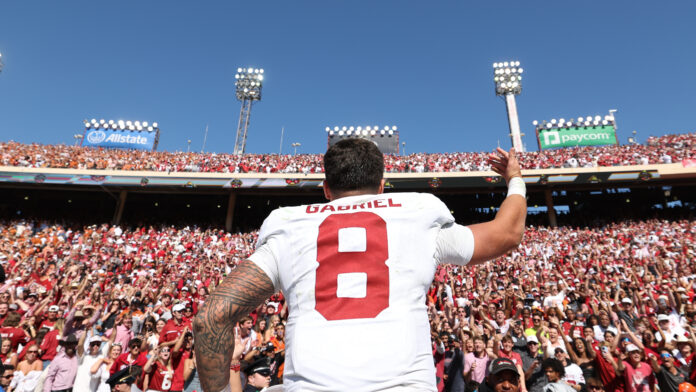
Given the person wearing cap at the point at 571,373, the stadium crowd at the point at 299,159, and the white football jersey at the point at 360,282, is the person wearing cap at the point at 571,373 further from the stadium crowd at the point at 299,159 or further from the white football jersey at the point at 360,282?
the stadium crowd at the point at 299,159

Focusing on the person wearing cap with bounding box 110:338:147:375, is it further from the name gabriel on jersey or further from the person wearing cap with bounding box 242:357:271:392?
the name gabriel on jersey

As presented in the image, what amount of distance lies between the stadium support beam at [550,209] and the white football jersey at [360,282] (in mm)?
27559

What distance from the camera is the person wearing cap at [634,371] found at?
584cm

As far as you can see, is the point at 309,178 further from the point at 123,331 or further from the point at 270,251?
the point at 270,251

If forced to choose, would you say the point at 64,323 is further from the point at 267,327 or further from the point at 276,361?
the point at 276,361

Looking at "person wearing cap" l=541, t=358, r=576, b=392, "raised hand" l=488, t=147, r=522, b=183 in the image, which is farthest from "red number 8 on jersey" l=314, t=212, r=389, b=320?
"person wearing cap" l=541, t=358, r=576, b=392

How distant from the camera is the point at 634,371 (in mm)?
5949

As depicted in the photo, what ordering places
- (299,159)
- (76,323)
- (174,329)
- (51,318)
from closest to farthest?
(174,329) < (76,323) < (51,318) < (299,159)

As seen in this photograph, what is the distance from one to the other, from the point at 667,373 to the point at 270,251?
7.47 meters

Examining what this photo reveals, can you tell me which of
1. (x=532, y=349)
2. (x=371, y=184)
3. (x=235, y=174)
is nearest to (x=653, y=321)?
(x=532, y=349)

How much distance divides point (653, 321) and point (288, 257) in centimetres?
970

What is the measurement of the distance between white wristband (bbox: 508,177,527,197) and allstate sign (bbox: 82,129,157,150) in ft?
136

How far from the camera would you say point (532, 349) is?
6.53 meters

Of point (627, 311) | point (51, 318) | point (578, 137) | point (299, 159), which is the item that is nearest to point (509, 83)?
point (578, 137)
